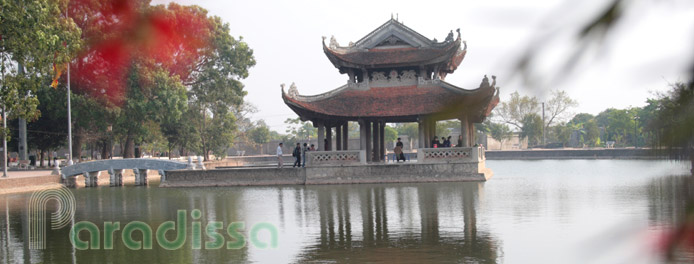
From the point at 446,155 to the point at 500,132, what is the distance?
4119 centimetres

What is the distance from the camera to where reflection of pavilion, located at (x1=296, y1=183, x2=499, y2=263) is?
873 cm

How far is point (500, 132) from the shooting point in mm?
61625

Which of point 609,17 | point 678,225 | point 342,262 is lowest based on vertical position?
point 342,262

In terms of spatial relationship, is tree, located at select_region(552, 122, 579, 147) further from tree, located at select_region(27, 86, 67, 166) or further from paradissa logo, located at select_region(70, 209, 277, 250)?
paradissa logo, located at select_region(70, 209, 277, 250)

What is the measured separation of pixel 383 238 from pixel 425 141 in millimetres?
13106

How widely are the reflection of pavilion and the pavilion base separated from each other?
532cm

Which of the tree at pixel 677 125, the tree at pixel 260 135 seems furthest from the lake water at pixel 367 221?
the tree at pixel 260 135

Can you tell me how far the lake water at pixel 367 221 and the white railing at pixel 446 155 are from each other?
1820mm

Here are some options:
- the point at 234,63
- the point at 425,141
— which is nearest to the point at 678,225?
the point at 425,141

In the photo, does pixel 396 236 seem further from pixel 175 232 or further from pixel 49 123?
pixel 49 123

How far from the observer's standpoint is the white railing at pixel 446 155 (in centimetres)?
2180

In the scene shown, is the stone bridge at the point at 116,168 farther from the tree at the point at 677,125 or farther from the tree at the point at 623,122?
the tree at the point at 677,125

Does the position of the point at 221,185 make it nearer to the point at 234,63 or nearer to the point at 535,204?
the point at 535,204

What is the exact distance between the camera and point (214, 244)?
10.2 m
